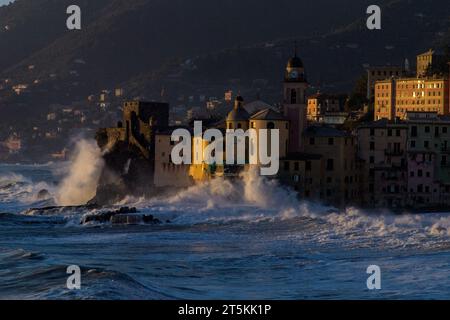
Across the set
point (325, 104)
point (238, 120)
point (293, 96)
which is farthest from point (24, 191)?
point (293, 96)

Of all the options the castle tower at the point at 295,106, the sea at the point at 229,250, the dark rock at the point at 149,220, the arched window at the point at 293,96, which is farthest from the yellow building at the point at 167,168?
the dark rock at the point at 149,220

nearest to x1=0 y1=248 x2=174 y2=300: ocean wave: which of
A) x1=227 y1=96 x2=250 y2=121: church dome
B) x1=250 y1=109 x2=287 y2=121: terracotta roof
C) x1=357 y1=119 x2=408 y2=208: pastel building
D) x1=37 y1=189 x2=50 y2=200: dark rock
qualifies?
x1=250 y1=109 x2=287 y2=121: terracotta roof

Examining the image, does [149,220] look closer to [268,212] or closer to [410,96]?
[268,212]

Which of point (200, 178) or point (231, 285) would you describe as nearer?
point (231, 285)
